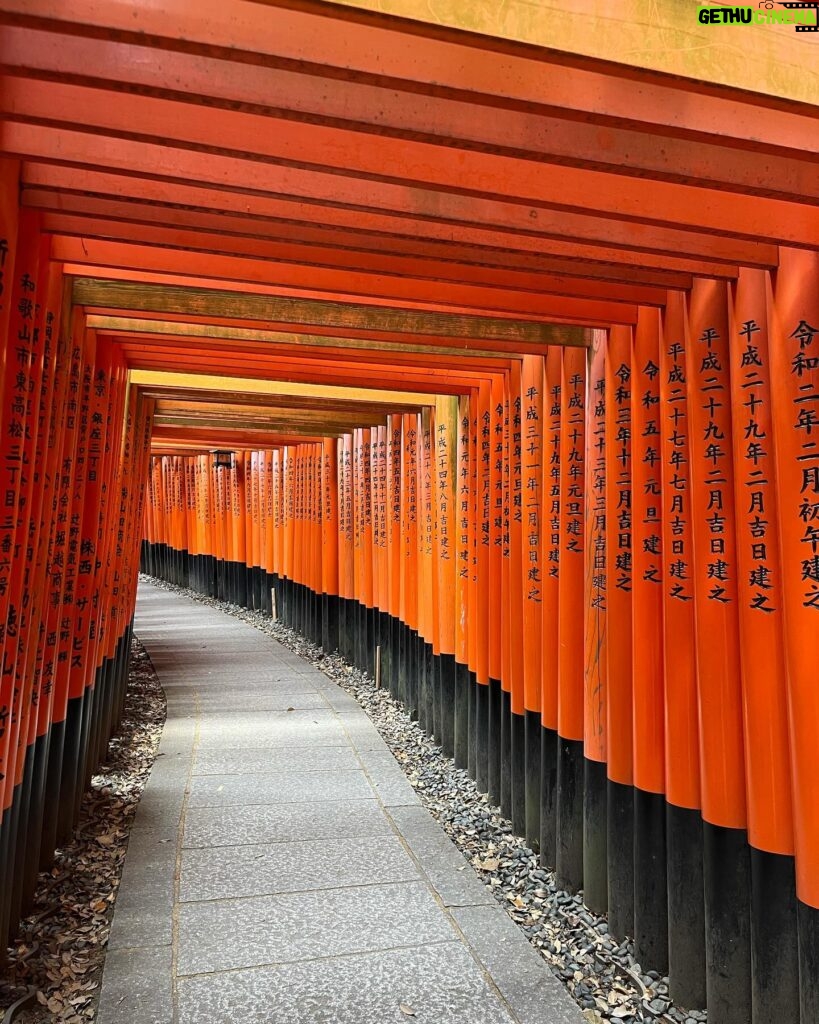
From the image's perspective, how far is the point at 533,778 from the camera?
202 inches

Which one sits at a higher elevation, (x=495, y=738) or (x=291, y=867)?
(x=495, y=738)

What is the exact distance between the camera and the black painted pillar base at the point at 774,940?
292 cm

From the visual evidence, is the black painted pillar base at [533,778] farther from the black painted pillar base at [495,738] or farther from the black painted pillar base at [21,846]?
the black painted pillar base at [21,846]

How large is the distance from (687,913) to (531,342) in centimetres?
315

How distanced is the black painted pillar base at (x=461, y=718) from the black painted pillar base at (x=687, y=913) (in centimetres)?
331

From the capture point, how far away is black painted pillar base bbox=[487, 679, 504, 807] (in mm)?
5898

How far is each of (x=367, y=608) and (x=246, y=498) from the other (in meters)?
7.80

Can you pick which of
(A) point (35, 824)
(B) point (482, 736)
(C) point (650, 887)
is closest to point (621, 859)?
(C) point (650, 887)

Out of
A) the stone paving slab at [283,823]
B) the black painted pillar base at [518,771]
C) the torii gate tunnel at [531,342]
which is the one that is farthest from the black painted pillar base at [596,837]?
the stone paving slab at [283,823]

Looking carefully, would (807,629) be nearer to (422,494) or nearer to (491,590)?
(491,590)

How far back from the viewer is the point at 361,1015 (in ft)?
10.5

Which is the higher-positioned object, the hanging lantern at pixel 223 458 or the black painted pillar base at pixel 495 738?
the hanging lantern at pixel 223 458

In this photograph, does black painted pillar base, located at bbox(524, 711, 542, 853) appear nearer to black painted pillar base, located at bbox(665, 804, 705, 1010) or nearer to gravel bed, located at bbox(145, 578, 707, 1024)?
gravel bed, located at bbox(145, 578, 707, 1024)

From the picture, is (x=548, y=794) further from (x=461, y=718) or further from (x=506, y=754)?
(x=461, y=718)
